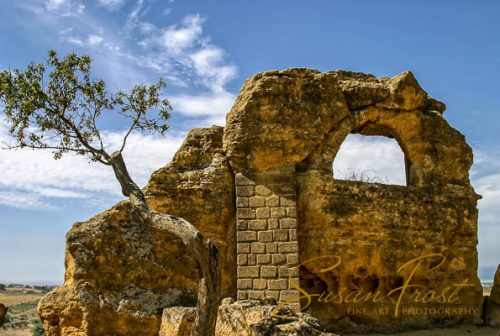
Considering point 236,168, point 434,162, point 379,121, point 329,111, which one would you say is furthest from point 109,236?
point 434,162

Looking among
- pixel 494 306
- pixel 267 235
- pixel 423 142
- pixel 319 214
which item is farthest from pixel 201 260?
pixel 494 306

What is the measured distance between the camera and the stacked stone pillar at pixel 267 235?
10133mm

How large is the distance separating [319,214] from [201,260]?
4108 millimetres

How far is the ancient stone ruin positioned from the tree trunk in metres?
2.00

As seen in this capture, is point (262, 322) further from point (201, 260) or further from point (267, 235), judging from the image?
point (267, 235)

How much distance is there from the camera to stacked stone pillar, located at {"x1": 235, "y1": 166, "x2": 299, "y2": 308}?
10133 mm

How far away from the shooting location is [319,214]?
34.5 ft

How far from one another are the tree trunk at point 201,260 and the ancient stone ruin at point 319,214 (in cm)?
200

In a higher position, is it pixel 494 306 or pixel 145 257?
pixel 145 257

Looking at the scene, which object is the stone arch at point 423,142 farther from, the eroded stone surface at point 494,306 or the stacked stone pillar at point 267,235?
the eroded stone surface at point 494,306

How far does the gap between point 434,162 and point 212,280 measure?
678cm

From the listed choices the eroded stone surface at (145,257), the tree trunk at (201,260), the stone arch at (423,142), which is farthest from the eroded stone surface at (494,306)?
the tree trunk at (201,260)

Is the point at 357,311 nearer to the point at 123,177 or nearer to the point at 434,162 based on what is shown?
the point at 434,162

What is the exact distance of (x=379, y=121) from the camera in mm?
11656
